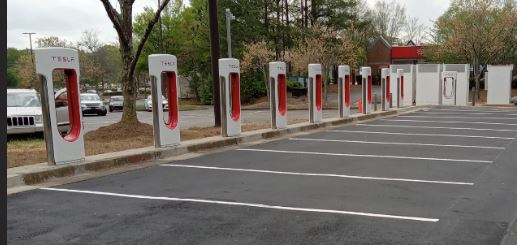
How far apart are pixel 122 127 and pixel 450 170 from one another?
789 cm

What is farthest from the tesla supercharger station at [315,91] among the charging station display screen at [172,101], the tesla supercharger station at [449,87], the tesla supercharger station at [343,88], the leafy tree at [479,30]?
the leafy tree at [479,30]

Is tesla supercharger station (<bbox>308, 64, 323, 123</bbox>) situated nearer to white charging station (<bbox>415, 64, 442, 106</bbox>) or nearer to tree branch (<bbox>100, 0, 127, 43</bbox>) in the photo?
tree branch (<bbox>100, 0, 127, 43</bbox>)

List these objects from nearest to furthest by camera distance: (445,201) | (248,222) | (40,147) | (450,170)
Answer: (248,222)
(445,201)
(450,170)
(40,147)

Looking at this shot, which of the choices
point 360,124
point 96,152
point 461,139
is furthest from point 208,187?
point 360,124

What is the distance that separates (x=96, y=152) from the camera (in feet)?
33.4

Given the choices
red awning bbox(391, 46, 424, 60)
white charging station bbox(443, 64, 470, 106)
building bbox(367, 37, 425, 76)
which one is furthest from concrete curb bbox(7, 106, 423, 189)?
building bbox(367, 37, 425, 76)

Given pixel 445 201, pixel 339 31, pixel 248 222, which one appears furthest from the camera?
pixel 339 31

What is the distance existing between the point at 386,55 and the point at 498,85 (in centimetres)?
3354

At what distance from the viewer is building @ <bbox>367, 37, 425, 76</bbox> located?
60531 millimetres

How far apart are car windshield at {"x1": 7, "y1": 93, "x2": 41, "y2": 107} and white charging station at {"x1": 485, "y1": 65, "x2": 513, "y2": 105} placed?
2492 cm

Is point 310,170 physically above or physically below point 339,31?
below

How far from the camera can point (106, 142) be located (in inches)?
464

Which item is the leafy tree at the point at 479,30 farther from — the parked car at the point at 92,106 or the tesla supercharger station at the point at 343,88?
the parked car at the point at 92,106

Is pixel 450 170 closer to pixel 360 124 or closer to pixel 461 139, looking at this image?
pixel 461 139
